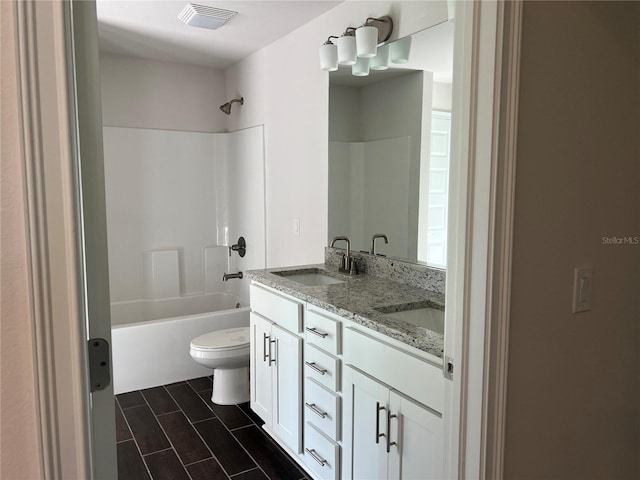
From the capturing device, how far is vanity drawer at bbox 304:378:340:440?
2.10 meters

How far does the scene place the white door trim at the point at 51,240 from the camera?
0.69m

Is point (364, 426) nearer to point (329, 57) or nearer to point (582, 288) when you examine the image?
point (582, 288)

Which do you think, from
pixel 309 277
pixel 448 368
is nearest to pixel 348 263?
pixel 309 277

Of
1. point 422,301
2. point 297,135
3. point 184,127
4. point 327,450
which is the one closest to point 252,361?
point 327,450

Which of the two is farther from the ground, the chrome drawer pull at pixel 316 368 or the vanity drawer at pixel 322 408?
the chrome drawer pull at pixel 316 368

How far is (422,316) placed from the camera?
82.4 inches

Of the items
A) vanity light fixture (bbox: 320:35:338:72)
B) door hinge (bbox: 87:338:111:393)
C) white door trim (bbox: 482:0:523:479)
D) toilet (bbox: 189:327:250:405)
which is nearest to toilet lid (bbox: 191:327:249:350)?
toilet (bbox: 189:327:250:405)

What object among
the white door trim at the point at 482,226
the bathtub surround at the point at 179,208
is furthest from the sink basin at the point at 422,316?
the bathtub surround at the point at 179,208

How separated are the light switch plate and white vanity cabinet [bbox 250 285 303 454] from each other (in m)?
1.25

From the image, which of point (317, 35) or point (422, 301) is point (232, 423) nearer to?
point (422, 301)

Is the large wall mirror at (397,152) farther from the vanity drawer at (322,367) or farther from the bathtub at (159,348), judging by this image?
the bathtub at (159,348)

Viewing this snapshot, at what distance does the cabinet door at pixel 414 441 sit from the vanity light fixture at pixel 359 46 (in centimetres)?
168

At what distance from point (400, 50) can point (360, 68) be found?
1.00 ft

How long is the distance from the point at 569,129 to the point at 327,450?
63.2 inches
